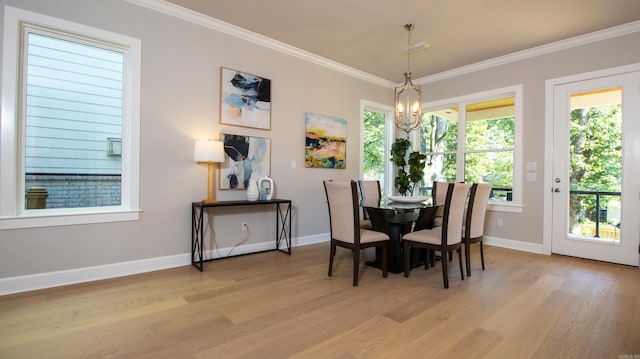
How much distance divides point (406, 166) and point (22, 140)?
515 centimetres

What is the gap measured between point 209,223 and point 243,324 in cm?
176

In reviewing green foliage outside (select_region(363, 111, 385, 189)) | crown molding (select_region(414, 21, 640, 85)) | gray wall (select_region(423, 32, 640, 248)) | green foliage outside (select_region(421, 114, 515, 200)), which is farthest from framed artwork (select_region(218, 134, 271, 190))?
gray wall (select_region(423, 32, 640, 248))

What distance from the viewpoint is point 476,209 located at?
3221mm

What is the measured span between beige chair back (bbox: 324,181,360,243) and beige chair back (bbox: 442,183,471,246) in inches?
31.2

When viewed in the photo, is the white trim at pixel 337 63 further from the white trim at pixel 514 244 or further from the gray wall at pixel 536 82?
the white trim at pixel 514 244

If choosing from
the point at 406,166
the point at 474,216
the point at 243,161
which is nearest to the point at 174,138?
the point at 243,161

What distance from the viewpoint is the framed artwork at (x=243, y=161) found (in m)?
3.67

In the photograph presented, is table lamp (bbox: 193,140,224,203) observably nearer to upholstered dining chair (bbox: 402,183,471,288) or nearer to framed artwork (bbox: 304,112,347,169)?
framed artwork (bbox: 304,112,347,169)

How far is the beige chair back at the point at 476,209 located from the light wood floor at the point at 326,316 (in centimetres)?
44

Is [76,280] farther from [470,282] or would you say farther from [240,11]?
[470,282]

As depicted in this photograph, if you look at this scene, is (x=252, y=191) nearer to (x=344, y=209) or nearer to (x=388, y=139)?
(x=344, y=209)

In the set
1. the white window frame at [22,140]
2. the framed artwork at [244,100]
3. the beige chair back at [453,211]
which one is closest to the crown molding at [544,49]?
the beige chair back at [453,211]

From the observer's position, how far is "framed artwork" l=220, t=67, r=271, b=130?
3.67m

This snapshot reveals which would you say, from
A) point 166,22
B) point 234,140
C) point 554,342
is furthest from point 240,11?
point 554,342
